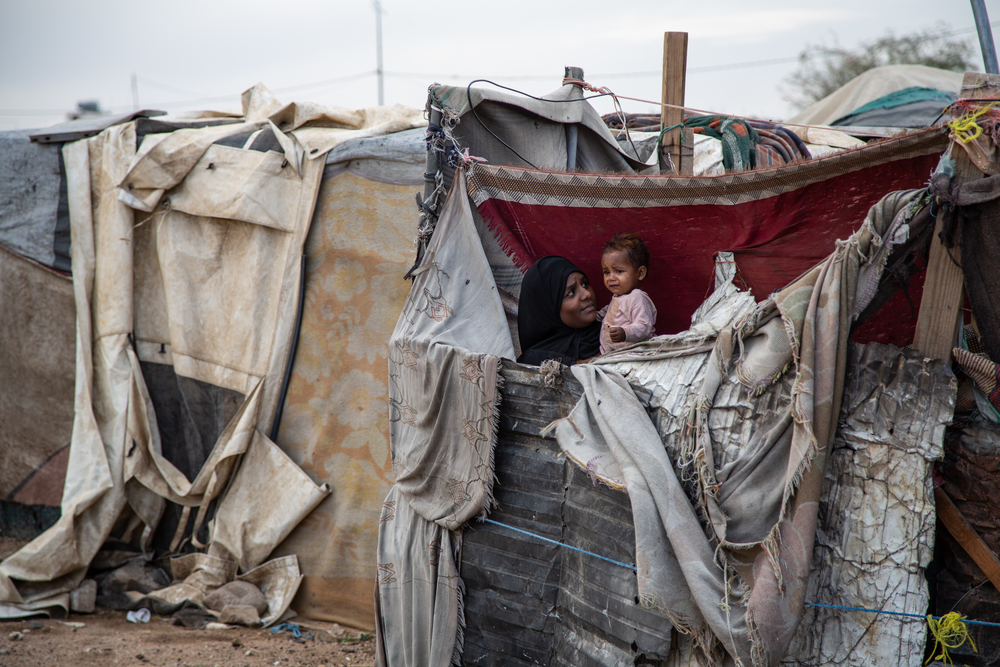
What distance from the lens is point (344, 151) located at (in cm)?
447

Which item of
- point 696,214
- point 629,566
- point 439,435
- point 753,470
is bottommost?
point 629,566

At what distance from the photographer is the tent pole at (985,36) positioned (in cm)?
588

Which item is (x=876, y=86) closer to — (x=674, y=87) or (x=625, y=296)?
(x=674, y=87)

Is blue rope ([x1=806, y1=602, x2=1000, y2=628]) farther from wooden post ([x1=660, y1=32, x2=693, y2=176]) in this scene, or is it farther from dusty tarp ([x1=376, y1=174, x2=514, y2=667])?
wooden post ([x1=660, y1=32, x2=693, y2=176])

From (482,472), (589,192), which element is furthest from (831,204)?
(482,472)

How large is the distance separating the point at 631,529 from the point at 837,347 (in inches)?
32.1

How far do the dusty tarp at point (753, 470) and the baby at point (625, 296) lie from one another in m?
0.77

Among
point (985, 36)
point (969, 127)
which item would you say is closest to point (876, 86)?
point (985, 36)

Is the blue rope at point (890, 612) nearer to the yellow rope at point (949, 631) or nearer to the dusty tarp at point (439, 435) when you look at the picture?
the yellow rope at point (949, 631)

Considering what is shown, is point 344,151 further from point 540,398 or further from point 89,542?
point 89,542

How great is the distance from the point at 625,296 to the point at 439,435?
97cm

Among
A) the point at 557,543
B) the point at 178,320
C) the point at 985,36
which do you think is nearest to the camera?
the point at 557,543

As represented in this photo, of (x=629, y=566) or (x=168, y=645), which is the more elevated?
(x=629, y=566)

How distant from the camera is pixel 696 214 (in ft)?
10.7
